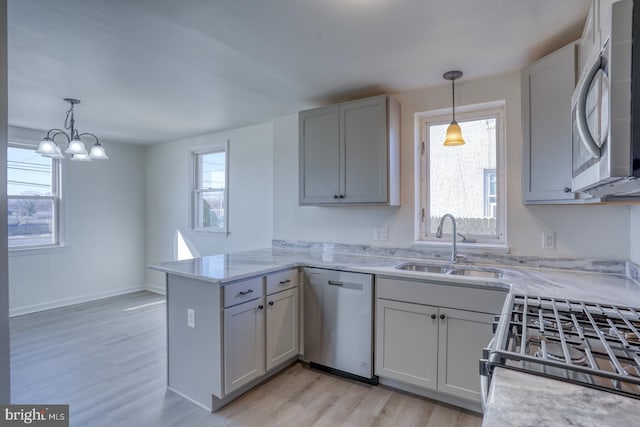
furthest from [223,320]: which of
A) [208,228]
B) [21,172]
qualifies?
[21,172]

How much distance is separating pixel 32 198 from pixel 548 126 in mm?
5657

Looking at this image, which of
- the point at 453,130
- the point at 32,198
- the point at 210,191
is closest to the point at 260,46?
the point at 453,130

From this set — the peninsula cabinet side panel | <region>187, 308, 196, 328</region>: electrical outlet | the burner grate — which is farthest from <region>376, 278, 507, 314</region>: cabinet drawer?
<region>187, 308, 196, 328</region>: electrical outlet

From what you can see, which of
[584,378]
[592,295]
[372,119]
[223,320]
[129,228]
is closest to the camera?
[584,378]

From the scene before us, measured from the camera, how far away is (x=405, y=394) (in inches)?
95.0

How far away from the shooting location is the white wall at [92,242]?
4273mm

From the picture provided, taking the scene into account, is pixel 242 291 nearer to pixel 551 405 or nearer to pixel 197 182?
pixel 551 405

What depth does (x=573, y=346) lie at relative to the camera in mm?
974

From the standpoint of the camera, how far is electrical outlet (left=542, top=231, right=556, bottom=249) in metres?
2.41

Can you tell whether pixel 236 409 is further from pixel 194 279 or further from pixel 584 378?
pixel 584 378

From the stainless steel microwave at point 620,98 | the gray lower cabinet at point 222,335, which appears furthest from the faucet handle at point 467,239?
the stainless steel microwave at point 620,98

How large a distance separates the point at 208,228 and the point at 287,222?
1.60 metres

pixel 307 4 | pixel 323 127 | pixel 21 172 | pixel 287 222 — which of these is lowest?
pixel 287 222

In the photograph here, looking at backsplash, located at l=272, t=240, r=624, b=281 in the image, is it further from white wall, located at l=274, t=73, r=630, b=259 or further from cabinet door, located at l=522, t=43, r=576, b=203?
cabinet door, located at l=522, t=43, r=576, b=203
